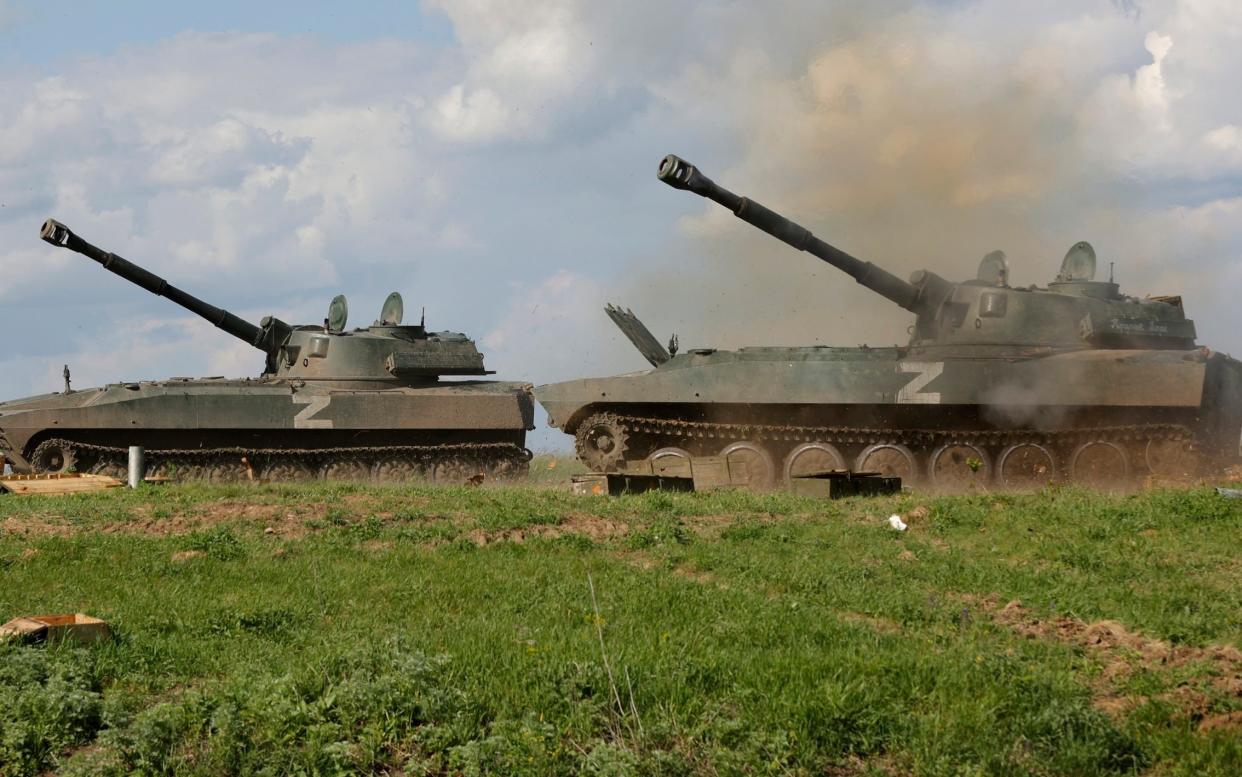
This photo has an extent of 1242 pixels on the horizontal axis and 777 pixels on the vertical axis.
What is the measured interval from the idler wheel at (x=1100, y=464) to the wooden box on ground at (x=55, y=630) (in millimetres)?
15586

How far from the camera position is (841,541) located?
12.9m

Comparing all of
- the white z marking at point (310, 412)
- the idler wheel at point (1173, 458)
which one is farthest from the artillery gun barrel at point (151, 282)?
→ the idler wheel at point (1173, 458)

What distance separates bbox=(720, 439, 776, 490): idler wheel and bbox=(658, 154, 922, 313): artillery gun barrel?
3052mm

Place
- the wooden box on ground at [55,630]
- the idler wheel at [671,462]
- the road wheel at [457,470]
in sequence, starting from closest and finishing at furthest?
1. the wooden box on ground at [55,630]
2. the idler wheel at [671,462]
3. the road wheel at [457,470]

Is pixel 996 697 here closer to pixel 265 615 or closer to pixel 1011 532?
pixel 265 615

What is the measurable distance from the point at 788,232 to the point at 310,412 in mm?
8542

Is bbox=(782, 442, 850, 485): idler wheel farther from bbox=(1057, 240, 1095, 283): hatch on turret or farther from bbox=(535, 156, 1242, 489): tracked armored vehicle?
bbox=(1057, 240, 1095, 283): hatch on turret

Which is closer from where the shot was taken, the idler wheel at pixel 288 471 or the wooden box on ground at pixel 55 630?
the wooden box on ground at pixel 55 630

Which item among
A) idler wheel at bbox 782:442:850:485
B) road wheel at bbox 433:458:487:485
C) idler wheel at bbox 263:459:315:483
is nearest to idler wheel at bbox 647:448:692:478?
idler wheel at bbox 782:442:850:485

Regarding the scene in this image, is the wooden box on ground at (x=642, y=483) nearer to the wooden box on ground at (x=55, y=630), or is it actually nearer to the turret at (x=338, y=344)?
the turret at (x=338, y=344)

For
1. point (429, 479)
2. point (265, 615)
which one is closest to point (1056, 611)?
point (265, 615)

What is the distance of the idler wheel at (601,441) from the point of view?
69.5 ft

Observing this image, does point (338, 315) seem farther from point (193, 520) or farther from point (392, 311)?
point (193, 520)

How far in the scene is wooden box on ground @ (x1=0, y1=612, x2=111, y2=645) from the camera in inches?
322
